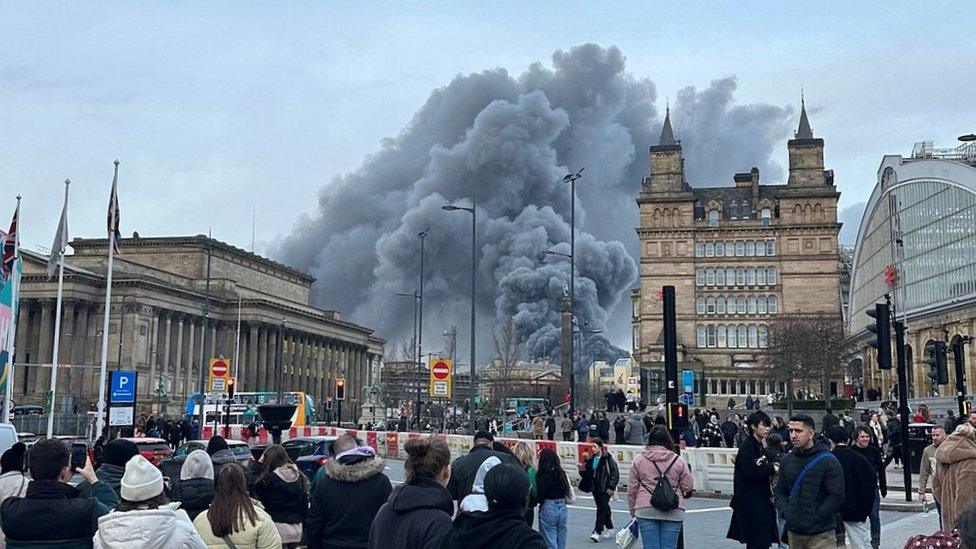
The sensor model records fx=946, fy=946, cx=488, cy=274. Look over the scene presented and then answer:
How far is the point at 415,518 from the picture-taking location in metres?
6.03

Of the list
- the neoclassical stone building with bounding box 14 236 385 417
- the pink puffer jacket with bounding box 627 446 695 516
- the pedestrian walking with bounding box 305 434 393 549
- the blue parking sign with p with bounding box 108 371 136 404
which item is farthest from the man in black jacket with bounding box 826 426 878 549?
the neoclassical stone building with bounding box 14 236 385 417

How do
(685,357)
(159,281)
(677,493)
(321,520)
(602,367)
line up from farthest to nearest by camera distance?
1. (602,367)
2. (685,357)
3. (159,281)
4. (677,493)
5. (321,520)

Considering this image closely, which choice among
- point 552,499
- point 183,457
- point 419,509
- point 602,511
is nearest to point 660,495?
point 552,499

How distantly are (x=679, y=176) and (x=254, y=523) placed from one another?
3939 inches

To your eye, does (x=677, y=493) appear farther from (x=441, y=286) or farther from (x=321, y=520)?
(x=441, y=286)

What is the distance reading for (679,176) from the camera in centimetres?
10369

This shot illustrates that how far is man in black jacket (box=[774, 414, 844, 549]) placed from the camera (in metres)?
8.81

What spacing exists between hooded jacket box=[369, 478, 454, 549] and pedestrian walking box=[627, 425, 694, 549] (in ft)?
14.8

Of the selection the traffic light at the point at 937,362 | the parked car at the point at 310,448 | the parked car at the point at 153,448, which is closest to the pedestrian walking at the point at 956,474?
the parked car at the point at 310,448

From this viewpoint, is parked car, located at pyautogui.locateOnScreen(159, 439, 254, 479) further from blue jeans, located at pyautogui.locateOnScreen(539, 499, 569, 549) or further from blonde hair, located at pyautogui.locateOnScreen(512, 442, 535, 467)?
blue jeans, located at pyautogui.locateOnScreen(539, 499, 569, 549)

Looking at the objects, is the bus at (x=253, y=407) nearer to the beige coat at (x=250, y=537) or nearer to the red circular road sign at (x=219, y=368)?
the red circular road sign at (x=219, y=368)

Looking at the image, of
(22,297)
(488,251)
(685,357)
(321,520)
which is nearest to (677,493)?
(321,520)

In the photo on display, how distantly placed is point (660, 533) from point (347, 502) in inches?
165

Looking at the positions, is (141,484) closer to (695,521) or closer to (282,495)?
(282,495)
